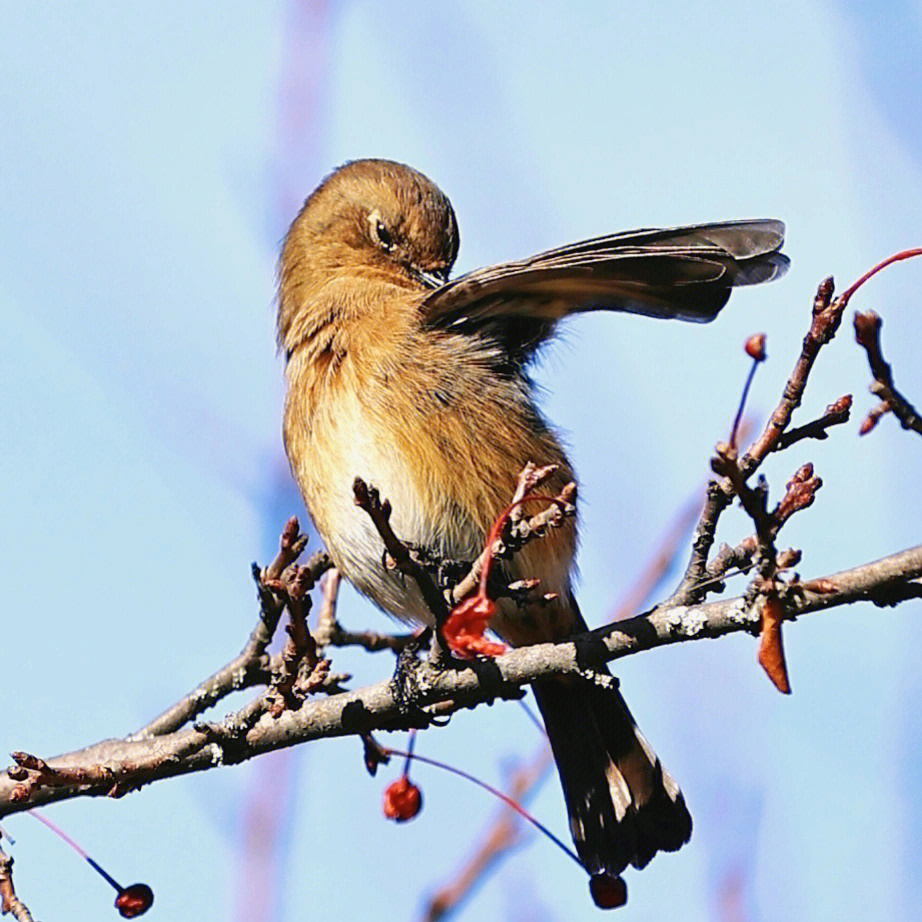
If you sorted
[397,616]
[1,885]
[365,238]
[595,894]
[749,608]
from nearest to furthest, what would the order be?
1. [749,608]
2. [1,885]
3. [595,894]
4. [397,616]
5. [365,238]

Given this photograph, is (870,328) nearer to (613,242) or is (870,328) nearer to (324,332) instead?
(613,242)

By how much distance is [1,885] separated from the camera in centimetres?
339

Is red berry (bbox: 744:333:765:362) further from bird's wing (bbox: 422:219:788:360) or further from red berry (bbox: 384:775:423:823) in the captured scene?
red berry (bbox: 384:775:423:823)

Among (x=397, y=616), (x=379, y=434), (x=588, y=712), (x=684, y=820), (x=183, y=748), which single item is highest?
(x=379, y=434)

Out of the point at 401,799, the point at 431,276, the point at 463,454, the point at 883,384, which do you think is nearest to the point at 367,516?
the point at 463,454

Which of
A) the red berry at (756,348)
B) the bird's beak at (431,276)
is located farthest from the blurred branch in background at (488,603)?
the bird's beak at (431,276)

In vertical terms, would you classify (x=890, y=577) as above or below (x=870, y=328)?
below

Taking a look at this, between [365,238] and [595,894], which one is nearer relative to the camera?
[595,894]

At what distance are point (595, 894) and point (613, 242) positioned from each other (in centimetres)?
194

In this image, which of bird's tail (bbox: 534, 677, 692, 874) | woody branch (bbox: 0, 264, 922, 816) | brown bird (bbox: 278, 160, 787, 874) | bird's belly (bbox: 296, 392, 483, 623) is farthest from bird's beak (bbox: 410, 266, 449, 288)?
woody branch (bbox: 0, 264, 922, 816)

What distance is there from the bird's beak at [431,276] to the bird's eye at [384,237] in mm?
169

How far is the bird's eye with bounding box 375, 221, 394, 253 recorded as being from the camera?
5688 millimetres

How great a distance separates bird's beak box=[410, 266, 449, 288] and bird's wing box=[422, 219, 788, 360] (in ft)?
3.98

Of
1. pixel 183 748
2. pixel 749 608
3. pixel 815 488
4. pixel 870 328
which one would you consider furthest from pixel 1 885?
pixel 870 328
